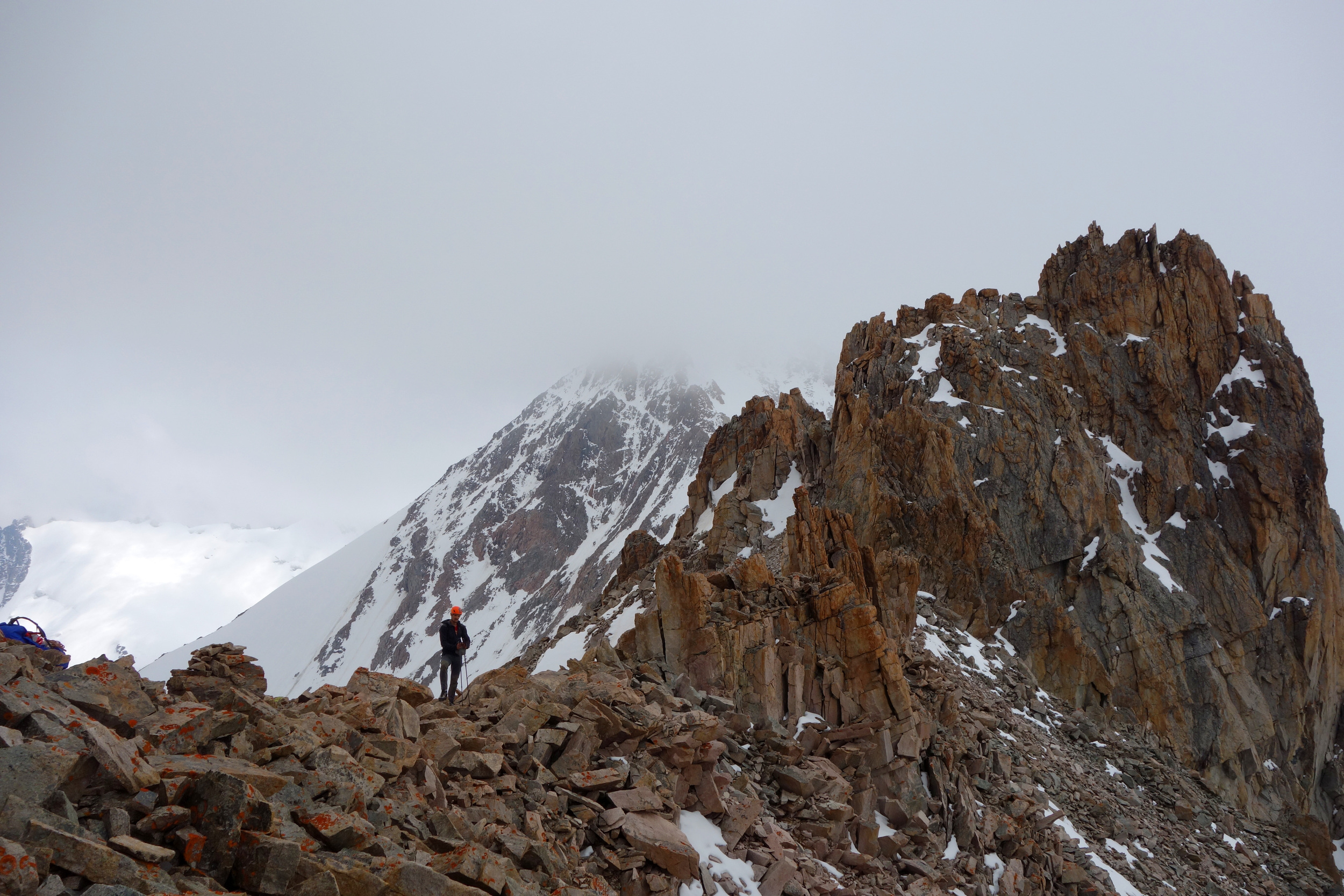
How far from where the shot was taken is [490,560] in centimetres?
15712

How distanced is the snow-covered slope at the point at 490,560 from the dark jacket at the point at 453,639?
8589 cm

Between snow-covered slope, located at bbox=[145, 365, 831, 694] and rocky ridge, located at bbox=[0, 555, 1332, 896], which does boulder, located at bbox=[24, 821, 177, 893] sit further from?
snow-covered slope, located at bbox=[145, 365, 831, 694]

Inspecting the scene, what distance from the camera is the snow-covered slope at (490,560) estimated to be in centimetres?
12650

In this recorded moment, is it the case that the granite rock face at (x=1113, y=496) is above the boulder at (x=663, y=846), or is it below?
above

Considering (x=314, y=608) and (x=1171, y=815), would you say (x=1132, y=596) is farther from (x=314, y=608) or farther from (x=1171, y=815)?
(x=314, y=608)

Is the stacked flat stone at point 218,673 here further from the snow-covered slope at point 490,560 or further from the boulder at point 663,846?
the snow-covered slope at point 490,560

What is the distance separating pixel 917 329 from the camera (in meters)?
47.8

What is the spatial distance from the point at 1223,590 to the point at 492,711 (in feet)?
148

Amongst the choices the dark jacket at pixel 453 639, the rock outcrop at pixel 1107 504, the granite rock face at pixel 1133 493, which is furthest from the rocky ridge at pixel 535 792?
the granite rock face at pixel 1133 493

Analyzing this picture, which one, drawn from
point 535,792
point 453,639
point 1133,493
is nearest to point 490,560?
point 1133,493

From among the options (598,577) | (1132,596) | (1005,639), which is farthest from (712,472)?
(598,577)

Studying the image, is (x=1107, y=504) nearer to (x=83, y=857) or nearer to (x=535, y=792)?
(x=535, y=792)

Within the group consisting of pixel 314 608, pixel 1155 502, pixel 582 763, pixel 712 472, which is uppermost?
pixel 314 608

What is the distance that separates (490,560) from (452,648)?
5853 inches
